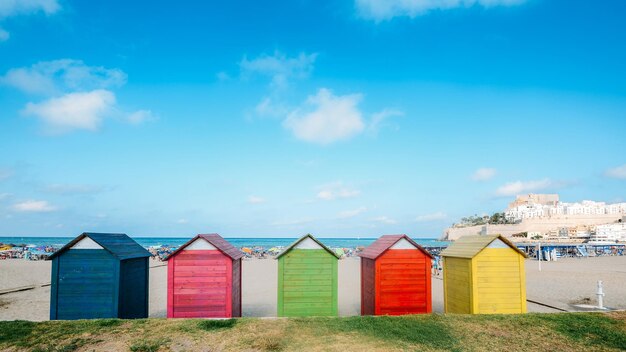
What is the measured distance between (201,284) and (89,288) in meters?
3.10

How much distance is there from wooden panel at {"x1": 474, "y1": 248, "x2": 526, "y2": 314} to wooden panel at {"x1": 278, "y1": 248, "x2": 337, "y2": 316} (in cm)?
453

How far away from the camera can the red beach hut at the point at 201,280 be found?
12.0m

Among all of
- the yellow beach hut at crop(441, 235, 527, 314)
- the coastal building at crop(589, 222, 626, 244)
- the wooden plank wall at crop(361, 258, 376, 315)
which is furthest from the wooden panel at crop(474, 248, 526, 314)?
the coastal building at crop(589, 222, 626, 244)

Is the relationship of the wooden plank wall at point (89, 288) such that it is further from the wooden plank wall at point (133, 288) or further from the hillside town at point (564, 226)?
the hillside town at point (564, 226)

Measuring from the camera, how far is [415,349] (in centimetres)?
923

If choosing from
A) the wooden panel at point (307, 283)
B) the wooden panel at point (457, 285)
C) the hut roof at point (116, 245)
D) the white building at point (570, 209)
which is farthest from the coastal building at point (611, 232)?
the hut roof at point (116, 245)

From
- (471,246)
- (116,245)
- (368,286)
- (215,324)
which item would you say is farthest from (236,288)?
(471,246)

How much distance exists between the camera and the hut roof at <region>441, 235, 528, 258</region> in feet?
41.4

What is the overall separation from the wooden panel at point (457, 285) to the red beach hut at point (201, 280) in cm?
723

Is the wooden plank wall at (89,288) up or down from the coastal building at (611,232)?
A: up

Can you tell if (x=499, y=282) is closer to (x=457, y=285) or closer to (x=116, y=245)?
(x=457, y=285)

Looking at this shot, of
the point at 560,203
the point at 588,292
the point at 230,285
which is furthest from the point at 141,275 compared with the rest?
the point at 560,203

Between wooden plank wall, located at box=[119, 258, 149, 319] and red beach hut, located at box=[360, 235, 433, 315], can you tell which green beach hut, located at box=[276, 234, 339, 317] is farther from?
wooden plank wall, located at box=[119, 258, 149, 319]

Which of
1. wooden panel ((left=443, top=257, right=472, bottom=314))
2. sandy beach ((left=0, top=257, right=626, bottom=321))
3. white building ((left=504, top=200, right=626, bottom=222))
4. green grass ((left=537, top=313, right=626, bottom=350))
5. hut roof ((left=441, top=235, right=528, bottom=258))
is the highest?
white building ((left=504, top=200, right=626, bottom=222))
